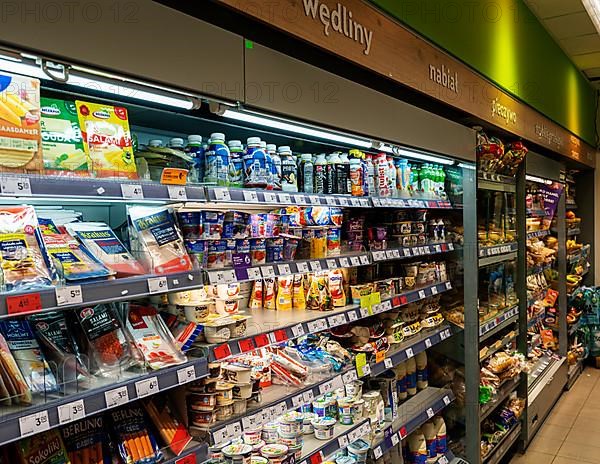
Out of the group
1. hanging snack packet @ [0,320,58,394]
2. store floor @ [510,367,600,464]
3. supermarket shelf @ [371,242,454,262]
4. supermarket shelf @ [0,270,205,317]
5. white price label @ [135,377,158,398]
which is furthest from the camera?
store floor @ [510,367,600,464]

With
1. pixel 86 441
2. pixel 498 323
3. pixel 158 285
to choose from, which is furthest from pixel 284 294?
pixel 498 323

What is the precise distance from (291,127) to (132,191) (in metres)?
0.79

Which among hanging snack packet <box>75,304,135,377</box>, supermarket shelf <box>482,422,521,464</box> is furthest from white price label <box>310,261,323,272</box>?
supermarket shelf <box>482,422,521,464</box>

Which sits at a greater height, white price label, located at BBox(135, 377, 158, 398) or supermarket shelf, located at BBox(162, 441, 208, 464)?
white price label, located at BBox(135, 377, 158, 398)

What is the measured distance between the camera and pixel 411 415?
126 inches

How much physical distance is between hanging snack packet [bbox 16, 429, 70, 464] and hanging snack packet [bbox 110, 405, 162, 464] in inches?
6.6

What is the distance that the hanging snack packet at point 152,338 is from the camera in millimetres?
1670

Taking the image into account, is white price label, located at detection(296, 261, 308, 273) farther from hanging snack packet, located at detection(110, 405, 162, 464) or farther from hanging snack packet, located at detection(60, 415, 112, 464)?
hanging snack packet, located at detection(60, 415, 112, 464)

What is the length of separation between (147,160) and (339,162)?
107 cm

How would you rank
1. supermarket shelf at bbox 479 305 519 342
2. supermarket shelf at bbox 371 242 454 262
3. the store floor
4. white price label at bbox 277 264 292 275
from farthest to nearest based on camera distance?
the store floor < supermarket shelf at bbox 479 305 519 342 < supermarket shelf at bbox 371 242 454 262 < white price label at bbox 277 264 292 275

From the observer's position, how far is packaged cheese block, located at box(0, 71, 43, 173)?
1.34 metres

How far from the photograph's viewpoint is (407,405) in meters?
3.39

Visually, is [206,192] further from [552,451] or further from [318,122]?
[552,451]

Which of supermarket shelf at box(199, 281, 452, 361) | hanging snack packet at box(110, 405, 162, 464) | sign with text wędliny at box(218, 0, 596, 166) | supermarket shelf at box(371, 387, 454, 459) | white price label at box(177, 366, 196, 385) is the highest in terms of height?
sign with text wędliny at box(218, 0, 596, 166)
